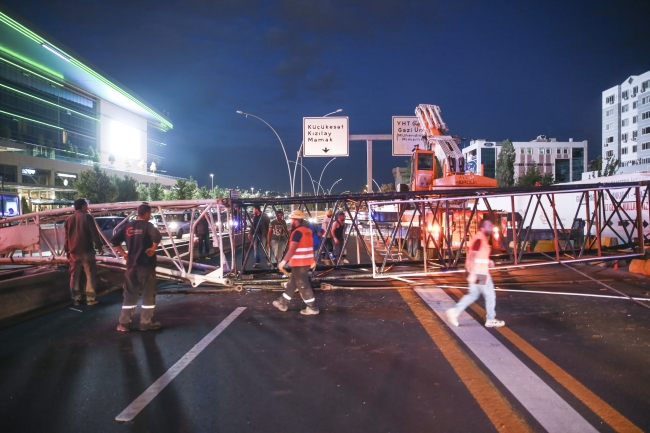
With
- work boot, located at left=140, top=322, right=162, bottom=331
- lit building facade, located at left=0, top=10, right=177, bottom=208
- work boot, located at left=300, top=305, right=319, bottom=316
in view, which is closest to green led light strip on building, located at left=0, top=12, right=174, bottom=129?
lit building facade, located at left=0, top=10, right=177, bottom=208

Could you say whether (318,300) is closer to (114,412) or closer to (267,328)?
(267,328)

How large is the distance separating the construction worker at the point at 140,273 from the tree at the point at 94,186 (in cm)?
4550

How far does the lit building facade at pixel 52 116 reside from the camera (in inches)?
2079

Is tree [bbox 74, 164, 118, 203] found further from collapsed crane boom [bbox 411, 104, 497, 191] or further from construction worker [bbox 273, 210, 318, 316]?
construction worker [bbox 273, 210, 318, 316]

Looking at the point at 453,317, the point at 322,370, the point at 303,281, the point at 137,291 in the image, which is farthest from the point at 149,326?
the point at 453,317

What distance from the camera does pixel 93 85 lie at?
3009 inches

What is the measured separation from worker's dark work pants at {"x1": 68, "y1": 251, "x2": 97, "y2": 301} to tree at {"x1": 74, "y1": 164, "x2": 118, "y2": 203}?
141ft

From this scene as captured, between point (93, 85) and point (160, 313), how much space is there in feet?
268

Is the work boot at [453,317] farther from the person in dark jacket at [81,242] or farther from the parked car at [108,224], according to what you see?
the parked car at [108,224]

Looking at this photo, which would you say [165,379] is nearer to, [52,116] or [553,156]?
[52,116]

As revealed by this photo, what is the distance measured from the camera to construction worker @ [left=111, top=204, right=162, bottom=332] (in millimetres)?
6602

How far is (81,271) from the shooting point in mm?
8484

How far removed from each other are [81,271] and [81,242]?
2.16 ft

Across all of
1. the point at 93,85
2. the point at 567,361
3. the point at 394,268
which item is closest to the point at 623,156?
the point at 394,268
